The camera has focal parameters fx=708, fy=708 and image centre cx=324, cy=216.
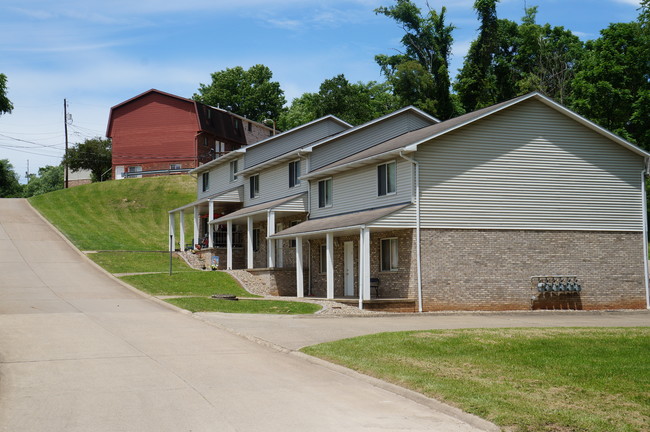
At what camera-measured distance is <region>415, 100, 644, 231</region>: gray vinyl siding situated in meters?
27.0

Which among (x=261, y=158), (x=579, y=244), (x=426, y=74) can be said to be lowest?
(x=579, y=244)

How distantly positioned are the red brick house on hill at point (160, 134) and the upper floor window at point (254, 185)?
938 inches

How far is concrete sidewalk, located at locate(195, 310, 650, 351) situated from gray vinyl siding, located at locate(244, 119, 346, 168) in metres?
19.9

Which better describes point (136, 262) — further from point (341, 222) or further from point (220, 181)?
point (341, 222)

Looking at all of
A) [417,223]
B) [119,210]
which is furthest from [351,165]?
[119,210]

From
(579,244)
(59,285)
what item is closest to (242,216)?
(59,285)

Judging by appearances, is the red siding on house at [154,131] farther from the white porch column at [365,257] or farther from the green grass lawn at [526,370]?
Answer: the green grass lawn at [526,370]

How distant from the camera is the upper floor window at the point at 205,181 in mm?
49522

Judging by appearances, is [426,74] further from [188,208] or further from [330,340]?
[330,340]

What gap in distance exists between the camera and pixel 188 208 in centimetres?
4609

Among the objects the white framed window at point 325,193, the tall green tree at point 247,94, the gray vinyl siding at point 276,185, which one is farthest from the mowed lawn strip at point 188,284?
the tall green tree at point 247,94

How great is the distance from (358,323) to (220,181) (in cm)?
2846

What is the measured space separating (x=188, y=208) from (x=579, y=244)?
26085 millimetres

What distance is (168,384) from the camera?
10.9m
